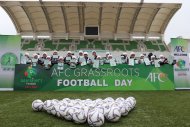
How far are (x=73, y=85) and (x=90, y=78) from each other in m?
0.96

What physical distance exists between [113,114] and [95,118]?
1.87ft

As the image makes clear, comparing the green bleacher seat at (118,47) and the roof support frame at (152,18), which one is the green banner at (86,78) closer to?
the roof support frame at (152,18)

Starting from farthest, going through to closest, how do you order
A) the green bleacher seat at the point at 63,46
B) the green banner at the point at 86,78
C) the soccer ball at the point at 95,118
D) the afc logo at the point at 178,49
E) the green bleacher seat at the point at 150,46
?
the green bleacher seat at the point at 150,46, the green bleacher seat at the point at 63,46, the afc logo at the point at 178,49, the green banner at the point at 86,78, the soccer ball at the point at 95,118

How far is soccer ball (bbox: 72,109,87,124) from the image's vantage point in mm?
5437

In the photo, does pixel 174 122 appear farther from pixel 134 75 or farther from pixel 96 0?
pixel 96 0

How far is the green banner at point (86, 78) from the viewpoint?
1379cm

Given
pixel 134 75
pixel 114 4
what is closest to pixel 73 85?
pixel 134 75

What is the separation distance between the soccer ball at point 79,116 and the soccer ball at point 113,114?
1.66 feet

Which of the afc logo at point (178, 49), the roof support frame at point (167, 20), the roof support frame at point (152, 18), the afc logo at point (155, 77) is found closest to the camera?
the afc logo at point (155, 77)

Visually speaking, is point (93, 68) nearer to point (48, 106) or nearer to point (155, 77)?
point (155, 77)

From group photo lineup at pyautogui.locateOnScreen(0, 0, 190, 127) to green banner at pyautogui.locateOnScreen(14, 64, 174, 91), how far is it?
5cm

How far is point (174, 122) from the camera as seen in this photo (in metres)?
5.76

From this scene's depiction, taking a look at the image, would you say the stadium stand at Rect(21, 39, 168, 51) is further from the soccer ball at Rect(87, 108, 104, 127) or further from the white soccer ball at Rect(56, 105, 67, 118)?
the soccer ball at Rect(87, 108, 104, 127)

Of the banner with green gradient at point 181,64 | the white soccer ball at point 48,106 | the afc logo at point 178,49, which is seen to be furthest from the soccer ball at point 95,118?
the afc logo at point 178,49
